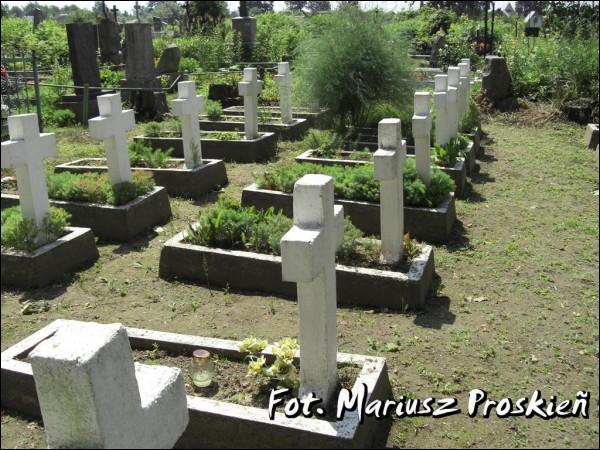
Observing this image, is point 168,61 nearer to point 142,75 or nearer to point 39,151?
point 142,75

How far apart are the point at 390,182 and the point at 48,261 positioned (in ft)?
8.97

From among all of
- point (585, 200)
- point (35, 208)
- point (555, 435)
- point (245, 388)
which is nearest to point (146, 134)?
Answer: point (35, 208)

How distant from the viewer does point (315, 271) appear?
284cm

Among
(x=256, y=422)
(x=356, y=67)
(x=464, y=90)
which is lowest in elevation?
(x=256, y=422)

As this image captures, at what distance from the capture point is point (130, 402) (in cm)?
168

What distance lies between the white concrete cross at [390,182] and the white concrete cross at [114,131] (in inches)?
115

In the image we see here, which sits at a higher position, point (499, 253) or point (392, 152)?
point (392, 152)

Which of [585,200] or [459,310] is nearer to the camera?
[459,310]

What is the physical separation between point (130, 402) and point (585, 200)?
648 centimetres

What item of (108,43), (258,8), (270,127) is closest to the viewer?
(270,127)

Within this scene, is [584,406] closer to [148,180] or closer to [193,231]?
[193,231]

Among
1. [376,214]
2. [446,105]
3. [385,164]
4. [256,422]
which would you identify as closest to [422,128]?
[376,214]

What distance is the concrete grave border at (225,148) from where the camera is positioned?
9.38m

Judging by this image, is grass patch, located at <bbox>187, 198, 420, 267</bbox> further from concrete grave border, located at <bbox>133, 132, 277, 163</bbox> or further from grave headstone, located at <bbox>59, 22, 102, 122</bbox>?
grave headstone, located at <bbox>59, 22, 102, 122</bbox>
